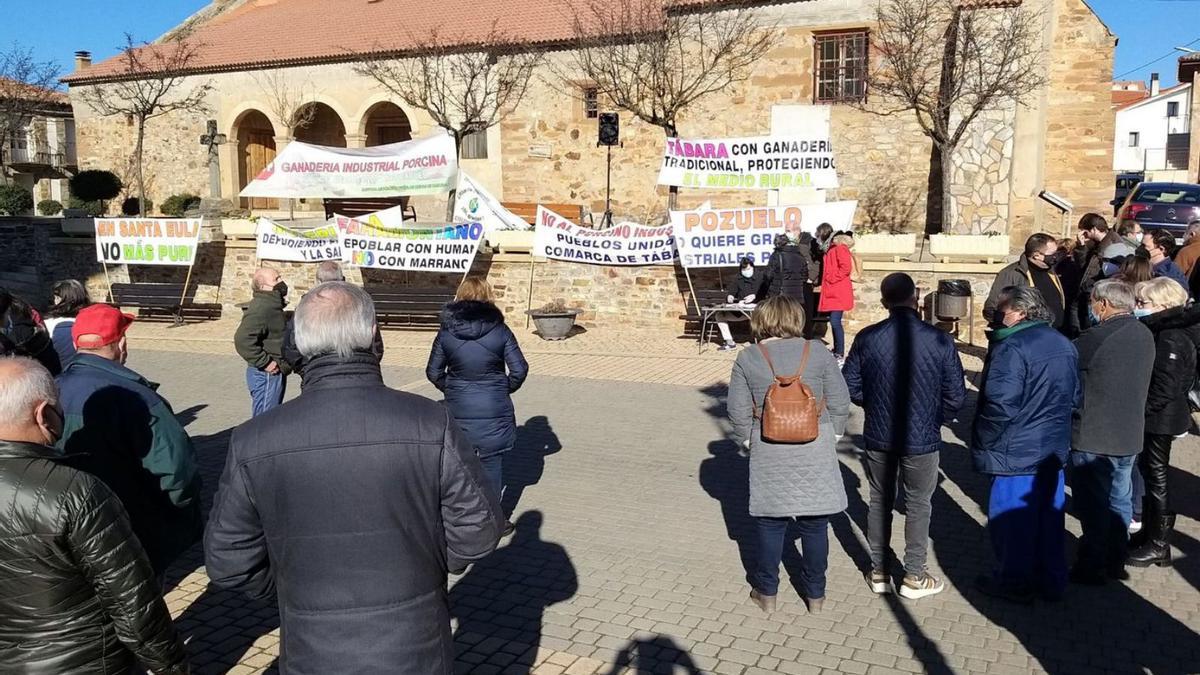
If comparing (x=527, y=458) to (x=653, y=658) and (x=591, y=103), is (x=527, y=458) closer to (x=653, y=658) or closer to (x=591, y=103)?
Result: (x=653, y=658)

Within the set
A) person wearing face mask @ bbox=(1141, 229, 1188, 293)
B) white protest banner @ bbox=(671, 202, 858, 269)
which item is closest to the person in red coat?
white protest banner @ bbox=(671, 202, 858, 269)

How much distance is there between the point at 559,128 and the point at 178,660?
23.1 metres

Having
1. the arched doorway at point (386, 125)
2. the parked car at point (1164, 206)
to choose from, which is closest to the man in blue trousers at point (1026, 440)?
the parked car at point (1164, 206)

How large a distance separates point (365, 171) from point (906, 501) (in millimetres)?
12870

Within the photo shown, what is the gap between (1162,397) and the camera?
5574 millimetres

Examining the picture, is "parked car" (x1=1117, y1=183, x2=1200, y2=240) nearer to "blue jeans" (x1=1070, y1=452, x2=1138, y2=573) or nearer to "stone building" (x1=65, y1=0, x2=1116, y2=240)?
"stone building" (x1=65, y1=0, x2=1116, y2=240)

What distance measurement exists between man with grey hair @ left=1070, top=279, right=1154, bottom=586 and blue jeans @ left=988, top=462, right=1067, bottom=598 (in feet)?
1.13

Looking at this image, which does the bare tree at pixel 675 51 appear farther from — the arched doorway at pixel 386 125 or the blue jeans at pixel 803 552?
the blue jeans at pixel 803 552

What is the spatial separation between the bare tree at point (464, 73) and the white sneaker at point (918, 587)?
2046 centimetres

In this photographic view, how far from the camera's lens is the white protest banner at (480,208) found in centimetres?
1723

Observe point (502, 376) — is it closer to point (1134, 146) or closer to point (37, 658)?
point (37, 658)

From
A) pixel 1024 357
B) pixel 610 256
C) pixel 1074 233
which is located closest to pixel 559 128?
pixel 610 256

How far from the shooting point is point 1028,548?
5.18m

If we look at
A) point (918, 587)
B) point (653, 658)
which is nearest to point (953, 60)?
point (918, 587)
